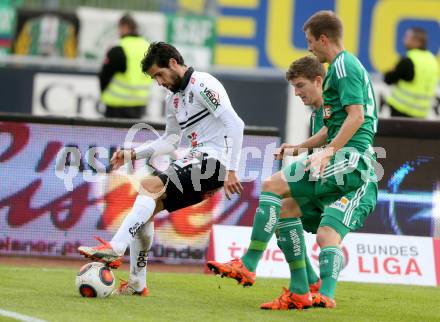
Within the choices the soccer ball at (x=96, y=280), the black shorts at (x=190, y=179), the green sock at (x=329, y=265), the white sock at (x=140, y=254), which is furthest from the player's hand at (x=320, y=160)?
the soccer ball at (x=96, y=280)

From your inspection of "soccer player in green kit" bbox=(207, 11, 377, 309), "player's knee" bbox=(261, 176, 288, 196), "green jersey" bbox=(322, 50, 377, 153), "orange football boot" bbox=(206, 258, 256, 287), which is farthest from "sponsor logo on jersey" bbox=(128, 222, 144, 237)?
"green jersey" bbox=(322, 50, 377, 153)

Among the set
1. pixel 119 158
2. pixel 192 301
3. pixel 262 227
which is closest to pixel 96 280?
pixel 192 301

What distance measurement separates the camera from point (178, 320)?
741 centimetres

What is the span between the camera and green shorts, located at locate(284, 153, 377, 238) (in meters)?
7.92

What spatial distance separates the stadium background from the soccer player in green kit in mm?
2824

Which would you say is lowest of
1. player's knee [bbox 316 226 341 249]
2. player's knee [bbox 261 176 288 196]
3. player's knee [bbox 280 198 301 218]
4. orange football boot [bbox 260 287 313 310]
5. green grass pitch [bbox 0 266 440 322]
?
green grass pitch [bbox 0 266 440 322]

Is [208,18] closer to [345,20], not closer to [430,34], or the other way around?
[345,20]

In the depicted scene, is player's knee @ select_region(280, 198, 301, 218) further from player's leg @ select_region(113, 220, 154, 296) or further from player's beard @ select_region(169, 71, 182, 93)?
player's beard @ select_region(169, 71, 182, 93)

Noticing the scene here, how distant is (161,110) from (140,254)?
820 centimetres

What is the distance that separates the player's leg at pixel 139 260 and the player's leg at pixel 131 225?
223mm

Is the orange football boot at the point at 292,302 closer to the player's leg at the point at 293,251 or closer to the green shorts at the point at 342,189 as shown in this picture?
the player's leg at the point at 293,251

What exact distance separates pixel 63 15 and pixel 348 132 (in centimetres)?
1372

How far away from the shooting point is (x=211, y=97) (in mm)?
8336

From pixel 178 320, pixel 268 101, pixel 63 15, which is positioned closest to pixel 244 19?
pixel 63 15
